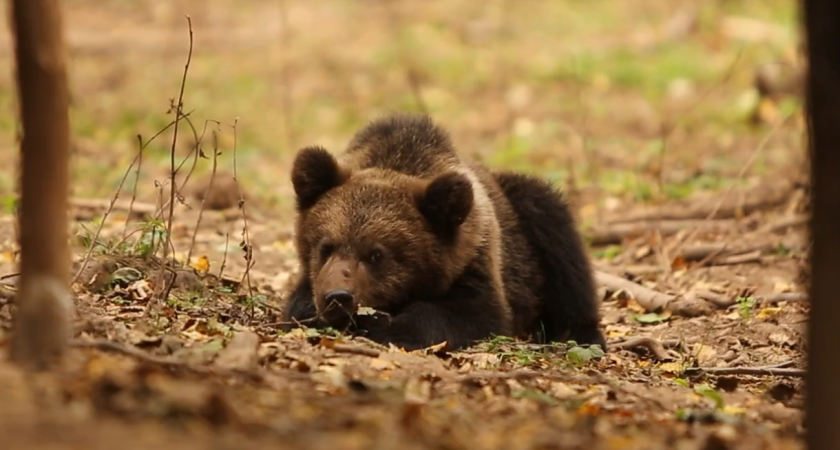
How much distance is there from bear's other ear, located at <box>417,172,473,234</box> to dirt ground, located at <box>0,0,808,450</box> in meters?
0.86

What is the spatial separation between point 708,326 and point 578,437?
4.26m

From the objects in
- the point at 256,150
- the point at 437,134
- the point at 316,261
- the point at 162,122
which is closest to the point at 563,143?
the point at 256,150

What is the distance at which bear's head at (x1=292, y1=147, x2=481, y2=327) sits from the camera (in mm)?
7086

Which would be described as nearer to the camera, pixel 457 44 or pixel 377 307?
pixel 377 307

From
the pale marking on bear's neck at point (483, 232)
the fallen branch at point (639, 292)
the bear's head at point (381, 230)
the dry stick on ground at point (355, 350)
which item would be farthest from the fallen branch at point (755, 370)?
the fallen branch at point (639, 292)

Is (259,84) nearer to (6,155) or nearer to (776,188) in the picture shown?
(6,155)

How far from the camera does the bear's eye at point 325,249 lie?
23.6ft

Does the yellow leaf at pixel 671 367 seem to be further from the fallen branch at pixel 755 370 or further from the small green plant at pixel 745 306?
the small green plant at pixel 745 306

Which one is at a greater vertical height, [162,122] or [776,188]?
[162,122]

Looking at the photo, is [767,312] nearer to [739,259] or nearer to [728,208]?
[739,259]

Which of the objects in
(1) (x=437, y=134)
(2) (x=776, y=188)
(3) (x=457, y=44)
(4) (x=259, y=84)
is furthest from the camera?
(3) (x=457, y=44)

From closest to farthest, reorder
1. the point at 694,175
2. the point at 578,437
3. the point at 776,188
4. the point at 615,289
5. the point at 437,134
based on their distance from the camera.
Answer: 1. the point at 578,437
2. the point at 437,134
3. the point at 615,289
4. the point at 776,188
5. the point at 694,175

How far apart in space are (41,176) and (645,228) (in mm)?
7976

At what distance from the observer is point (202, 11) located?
82.4 feet
